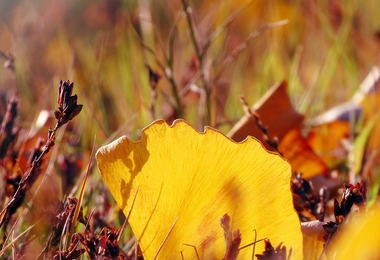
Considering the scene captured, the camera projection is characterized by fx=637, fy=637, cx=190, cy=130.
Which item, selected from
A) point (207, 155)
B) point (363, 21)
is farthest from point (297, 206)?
point (363, 21)

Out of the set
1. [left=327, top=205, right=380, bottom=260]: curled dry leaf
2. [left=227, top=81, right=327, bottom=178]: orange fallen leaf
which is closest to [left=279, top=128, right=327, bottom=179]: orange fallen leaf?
[left=227, top=81, right=327, bottom=178]: orange fallen leaf

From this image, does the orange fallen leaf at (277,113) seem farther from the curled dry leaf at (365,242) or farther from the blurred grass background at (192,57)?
the curled dry leaf at (365,242)

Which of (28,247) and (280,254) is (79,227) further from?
(280,254)

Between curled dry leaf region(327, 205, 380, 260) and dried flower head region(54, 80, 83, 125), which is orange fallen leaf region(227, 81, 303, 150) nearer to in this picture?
dried flower head region(54, 80, 83, 125)

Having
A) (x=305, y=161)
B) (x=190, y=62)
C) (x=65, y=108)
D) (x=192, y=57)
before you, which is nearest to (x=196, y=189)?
(x=65, y=108)

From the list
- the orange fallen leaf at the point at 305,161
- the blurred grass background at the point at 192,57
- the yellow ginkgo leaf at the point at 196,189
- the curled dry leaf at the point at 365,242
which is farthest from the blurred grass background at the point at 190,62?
the curled dry leaf at the point at 365,242

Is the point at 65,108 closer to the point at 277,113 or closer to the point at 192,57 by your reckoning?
the point at 277,113
